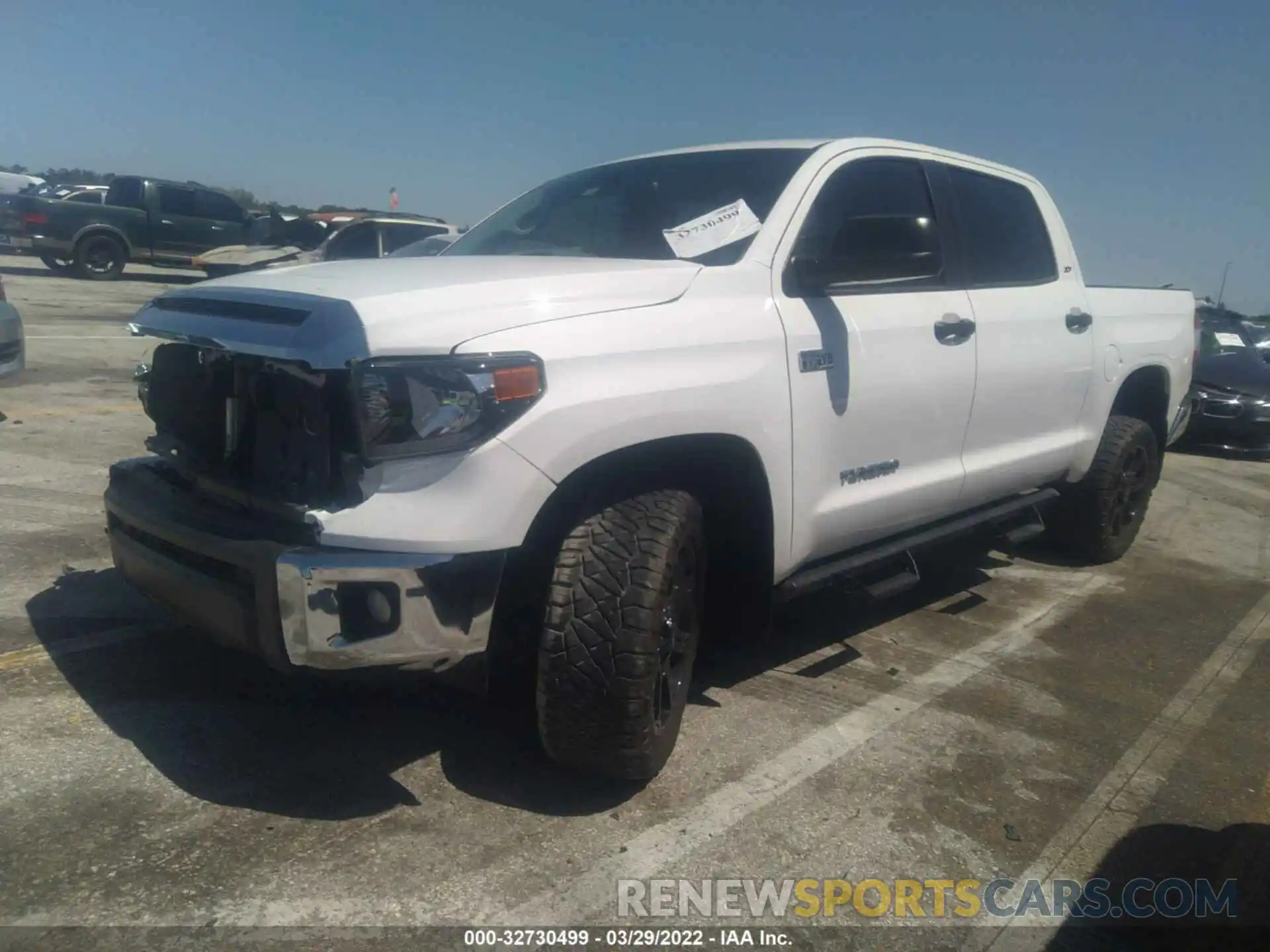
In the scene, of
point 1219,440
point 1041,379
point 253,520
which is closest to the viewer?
point 253,520

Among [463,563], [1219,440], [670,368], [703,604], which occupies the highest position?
[670,368]

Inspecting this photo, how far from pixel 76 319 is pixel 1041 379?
1228 centimetres

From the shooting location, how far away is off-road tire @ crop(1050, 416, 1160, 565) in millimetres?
5453

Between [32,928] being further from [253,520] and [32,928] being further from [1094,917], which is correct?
[1094,917]

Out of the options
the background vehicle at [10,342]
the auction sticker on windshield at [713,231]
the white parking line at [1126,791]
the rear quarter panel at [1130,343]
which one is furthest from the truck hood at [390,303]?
the background vehicle at [10,342]

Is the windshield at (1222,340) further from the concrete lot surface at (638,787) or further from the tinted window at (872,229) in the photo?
the tinted window at (872,229)

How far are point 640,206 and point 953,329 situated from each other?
127 centimetres

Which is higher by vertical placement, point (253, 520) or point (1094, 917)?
point (253, 520)

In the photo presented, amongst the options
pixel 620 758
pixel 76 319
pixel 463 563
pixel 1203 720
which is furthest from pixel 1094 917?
pixel 76 319

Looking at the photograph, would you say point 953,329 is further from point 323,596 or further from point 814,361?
point 323,596

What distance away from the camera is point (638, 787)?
3111 millimetres

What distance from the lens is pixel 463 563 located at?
257cm

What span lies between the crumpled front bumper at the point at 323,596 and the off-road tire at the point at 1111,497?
12.9ft
